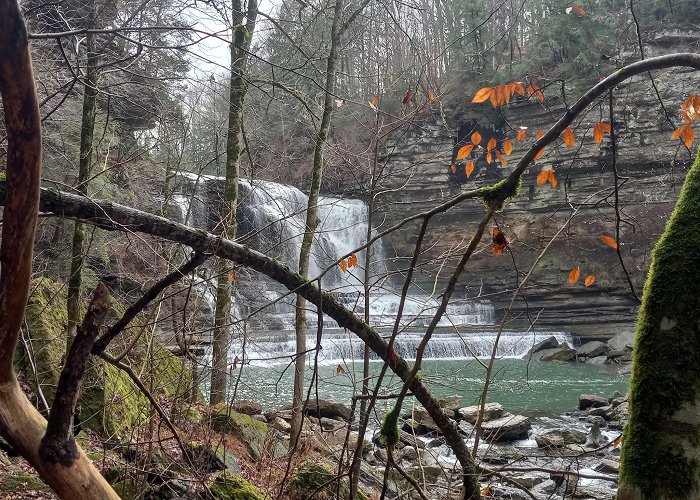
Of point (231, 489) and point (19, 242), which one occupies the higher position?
point (19, 242)

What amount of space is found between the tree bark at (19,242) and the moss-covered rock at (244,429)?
16.8ft

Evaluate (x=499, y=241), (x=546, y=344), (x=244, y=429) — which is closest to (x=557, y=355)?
(x=546, y=344)

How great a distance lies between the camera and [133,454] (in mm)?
5148

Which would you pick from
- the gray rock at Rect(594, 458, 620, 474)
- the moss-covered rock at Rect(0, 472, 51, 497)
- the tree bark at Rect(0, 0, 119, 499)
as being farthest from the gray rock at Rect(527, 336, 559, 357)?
the tree bark at Rect(0, 0, 119, 499)

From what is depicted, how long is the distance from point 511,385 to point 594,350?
7319mm

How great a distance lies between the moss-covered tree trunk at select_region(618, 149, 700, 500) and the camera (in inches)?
48.4

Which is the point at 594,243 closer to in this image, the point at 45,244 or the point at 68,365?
the point at 45,244

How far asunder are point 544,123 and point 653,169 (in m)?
5.51

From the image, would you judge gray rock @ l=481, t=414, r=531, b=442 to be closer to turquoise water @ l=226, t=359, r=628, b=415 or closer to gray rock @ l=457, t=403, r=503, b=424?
gray rock @ l=457, t=403, r=503, b=424

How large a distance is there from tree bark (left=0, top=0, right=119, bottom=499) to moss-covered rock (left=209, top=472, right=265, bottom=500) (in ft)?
10.0

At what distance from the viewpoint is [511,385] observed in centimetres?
1452

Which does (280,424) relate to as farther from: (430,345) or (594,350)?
(594,350)

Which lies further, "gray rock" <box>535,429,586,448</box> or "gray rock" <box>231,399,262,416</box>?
"gray rock" <box>535,429,586,448</box>

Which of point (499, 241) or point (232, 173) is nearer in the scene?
point (499, 241)
